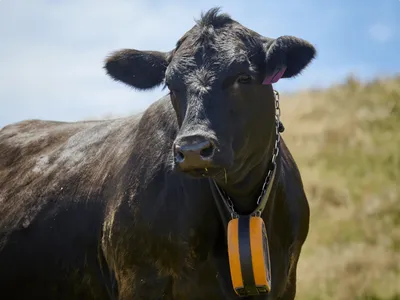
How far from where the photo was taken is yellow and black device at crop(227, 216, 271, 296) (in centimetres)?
543

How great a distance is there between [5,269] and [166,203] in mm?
2149

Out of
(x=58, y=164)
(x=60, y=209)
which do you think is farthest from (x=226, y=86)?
(x=58, y=164)

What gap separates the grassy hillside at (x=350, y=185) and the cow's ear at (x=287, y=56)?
20.4ft

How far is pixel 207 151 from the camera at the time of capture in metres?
4.99

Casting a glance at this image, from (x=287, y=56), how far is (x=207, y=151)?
1.22m

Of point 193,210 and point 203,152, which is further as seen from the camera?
point 193,210

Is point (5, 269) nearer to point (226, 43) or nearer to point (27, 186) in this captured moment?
point (27, 186)

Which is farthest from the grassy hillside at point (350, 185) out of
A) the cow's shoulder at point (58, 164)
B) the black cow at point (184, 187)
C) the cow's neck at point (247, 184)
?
the cow's neck at point (247, 184)

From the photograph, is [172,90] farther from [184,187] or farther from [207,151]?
[207,151]

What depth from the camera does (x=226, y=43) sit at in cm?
569

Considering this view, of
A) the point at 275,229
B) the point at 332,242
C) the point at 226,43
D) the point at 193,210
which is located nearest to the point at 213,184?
the point at 193,210

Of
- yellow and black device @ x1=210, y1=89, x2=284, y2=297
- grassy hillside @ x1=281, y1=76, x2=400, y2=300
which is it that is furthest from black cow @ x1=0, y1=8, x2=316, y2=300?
grassy hillside @ x1=281, y1=76, x2=400, y2=300

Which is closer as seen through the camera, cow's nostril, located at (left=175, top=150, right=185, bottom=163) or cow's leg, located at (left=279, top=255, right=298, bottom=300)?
cow's nostril, located at (left=175, top=150, right=185, bottom=163)

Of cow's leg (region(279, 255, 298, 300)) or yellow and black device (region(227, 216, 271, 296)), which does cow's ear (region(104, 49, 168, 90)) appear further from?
cow's leg (region(279, 255, 298, 300))
